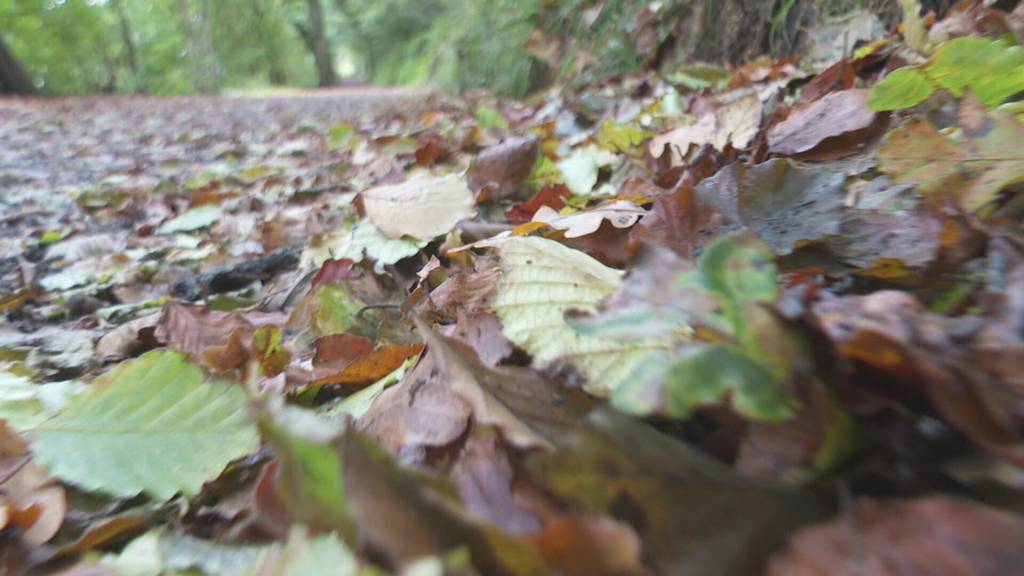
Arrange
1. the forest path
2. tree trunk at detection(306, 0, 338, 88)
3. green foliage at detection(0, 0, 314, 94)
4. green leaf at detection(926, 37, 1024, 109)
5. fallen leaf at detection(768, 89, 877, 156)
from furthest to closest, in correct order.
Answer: tree trunk at detection(306, 0, 338, 88) → green foliage at detection(0, 0, 314, 94) → the forest path → fallen leaf at detection(768, 89, 877, 156) → green leaf at detection(926, 37, 1024, 109)

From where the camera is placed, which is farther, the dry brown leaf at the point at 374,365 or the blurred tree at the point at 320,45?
the blurred tree at the point at 320,45

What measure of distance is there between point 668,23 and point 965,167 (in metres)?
2.21

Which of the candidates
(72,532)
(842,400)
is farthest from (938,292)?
(72,532)

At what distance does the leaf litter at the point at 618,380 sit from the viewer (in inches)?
12.1

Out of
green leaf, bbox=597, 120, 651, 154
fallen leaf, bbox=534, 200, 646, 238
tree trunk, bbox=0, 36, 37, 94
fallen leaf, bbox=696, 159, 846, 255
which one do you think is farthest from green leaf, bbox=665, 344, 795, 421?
tree trunk, bbox=0, 36, 37, 94

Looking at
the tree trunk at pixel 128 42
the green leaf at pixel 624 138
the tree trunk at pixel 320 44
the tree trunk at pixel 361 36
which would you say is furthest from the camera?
the tree trunk at pixel 361 36

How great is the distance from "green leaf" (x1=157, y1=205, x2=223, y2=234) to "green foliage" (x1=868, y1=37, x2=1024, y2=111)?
64.9 inches

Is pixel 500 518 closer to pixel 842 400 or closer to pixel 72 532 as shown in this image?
pixel 842 400

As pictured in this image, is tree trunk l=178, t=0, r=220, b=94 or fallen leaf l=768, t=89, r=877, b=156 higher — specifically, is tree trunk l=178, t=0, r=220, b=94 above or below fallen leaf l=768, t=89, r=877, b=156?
below

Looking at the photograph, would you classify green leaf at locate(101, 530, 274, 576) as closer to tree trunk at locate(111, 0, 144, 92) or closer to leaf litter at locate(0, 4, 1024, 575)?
leaf litter at locate(0, 4, 1024, 575)

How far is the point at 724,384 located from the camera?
304 millimetres

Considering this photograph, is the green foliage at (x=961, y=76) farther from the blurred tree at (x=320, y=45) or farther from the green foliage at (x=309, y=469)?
the blurred tree at (x=320, y=45)

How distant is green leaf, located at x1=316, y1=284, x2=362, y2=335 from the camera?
33.0 inches

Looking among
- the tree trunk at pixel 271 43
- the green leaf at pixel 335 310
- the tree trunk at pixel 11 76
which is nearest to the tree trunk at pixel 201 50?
the tree trunk at pixel 271 43
